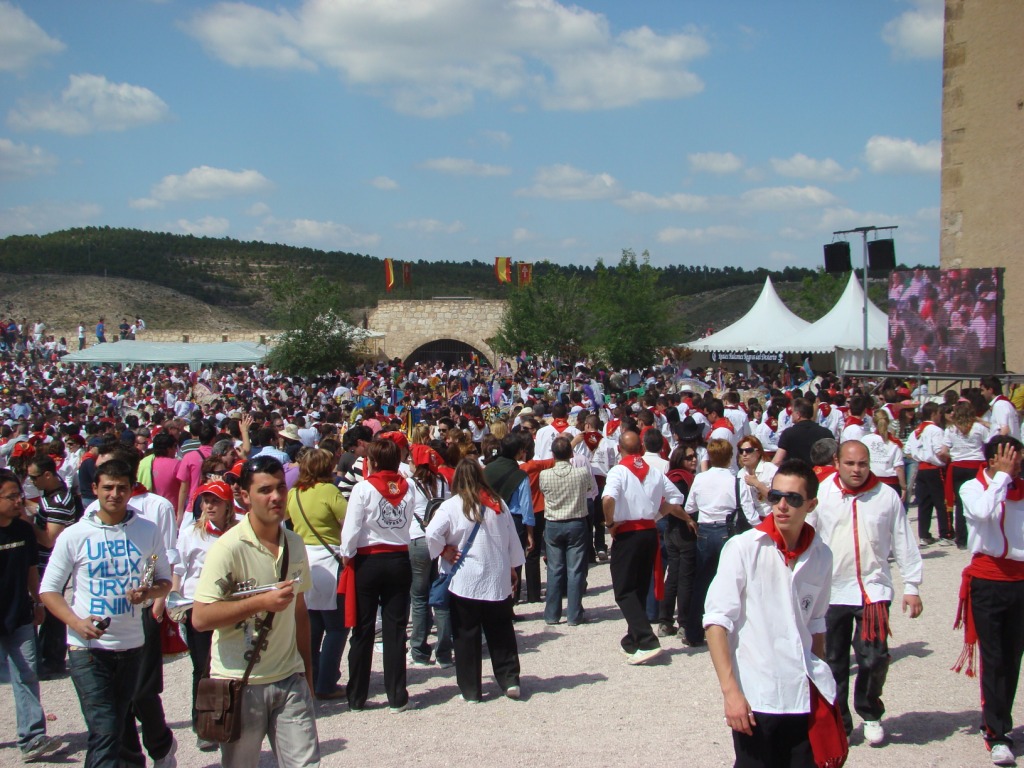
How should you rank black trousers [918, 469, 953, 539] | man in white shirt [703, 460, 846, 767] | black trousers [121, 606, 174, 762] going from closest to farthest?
1. man in white shirt [703, 460, 846, 767]
2. black trousers [121, 606, 174, 762]
3. black trousers [918, 469, 953, 539]

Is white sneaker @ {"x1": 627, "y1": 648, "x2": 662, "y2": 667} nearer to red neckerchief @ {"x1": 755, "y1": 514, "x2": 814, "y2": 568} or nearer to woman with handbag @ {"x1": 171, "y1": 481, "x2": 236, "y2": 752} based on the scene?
woman with handbag @ {"x1": 171, "y1": 481, "x2": 236, "y2": 752}

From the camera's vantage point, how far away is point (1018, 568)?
4.64 meters

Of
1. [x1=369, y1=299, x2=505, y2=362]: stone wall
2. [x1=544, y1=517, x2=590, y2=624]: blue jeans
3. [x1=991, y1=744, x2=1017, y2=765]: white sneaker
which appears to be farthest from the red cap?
[x1=369, y1=299, x2=505, y2=362]: stone wall

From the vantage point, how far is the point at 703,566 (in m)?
6.73

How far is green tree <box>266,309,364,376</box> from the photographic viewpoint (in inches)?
1214

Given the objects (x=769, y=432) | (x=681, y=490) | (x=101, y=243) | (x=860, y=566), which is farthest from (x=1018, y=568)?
(x=101, y=243)

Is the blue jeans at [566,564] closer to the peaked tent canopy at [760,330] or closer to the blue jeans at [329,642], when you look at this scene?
the blue jeans at [329,642]

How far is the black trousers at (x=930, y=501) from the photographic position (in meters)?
9.45

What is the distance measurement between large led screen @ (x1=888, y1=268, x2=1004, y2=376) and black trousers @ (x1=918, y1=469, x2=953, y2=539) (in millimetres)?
7500

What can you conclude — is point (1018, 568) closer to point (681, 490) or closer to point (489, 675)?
point (681, 490)

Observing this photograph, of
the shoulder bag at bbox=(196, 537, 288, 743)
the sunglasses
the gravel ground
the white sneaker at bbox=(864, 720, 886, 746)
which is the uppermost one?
the sunglasses

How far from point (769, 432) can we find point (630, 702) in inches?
251

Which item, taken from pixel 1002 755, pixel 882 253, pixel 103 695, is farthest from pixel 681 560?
pixel 882 253

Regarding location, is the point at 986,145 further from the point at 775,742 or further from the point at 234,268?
the point at 234,268
